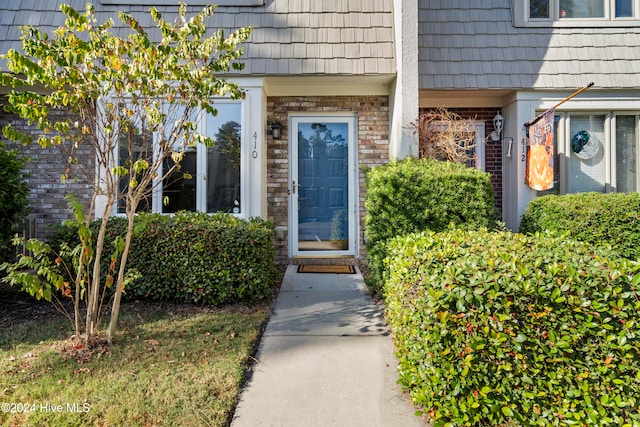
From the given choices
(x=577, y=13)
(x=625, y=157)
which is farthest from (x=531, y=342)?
(x=577, y=13)

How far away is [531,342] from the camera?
2.00m

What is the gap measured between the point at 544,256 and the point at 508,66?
4.42 m

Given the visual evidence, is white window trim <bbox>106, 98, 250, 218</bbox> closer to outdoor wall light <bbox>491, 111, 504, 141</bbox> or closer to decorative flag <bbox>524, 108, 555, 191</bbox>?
outdoor wall light <bbox>491, 111, 504, 141</bbox>

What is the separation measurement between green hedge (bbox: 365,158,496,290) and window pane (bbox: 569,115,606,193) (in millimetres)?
2643

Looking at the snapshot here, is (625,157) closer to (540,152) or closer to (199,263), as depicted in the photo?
(540,152)

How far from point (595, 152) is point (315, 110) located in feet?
14.0

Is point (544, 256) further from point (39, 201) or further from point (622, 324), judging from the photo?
point (39, 201)

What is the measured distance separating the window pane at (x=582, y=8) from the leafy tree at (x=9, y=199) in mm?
7667

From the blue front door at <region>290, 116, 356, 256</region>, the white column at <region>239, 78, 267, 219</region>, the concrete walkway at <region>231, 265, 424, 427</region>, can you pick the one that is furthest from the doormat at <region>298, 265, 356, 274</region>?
the concrete walkway at <region>231, 265, 424, 427</region>

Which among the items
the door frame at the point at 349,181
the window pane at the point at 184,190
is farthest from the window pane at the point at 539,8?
the window pane at the point at 184,190

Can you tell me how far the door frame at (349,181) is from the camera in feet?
20.1

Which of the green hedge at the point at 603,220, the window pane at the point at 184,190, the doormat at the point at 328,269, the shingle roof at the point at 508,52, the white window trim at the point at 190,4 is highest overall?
the white window trim at the point at 190,4

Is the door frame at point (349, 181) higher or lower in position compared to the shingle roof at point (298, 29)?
lower

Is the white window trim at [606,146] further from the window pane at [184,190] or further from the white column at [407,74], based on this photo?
the window pane at [184,190]
